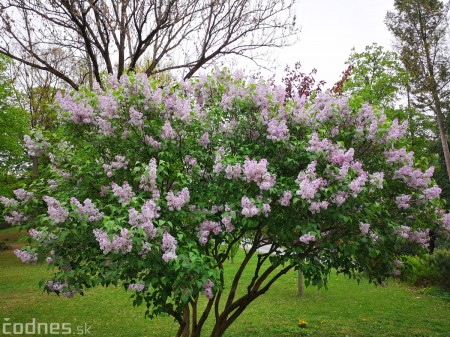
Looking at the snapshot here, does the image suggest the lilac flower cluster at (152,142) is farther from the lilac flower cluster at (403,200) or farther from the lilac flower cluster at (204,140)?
the lilac flower cluster at (403,200)

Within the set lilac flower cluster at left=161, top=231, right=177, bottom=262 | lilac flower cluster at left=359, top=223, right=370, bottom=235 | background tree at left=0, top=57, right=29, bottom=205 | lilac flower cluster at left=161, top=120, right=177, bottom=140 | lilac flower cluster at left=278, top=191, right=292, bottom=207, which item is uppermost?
background tree at left=0, top=57, right=29, bottom=205

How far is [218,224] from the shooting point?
13.1ft

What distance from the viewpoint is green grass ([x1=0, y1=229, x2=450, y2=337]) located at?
7.71m

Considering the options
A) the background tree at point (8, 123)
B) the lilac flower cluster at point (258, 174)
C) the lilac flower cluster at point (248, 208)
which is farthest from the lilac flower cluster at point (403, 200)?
the background tree at point (8, 123)

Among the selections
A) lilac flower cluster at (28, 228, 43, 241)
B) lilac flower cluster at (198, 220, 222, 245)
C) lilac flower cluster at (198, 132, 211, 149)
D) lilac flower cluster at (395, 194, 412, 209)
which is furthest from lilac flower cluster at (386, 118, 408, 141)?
lilac flower cluster at (28, 228, 43, 241)

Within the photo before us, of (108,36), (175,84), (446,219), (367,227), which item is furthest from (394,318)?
(108,36)

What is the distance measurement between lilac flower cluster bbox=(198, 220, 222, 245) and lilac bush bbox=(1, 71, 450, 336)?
2 cm

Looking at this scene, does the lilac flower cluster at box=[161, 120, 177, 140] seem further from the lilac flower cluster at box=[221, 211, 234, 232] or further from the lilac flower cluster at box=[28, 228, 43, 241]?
the lilac flower cluster at box=[28, 228, 43, 241]

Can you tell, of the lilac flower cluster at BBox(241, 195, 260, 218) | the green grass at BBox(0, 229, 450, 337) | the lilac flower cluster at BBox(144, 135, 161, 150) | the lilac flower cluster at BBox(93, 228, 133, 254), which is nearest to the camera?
the lilac flower cluster at BBox(93, 228, 133, 254)

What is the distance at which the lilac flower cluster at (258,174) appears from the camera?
365cm

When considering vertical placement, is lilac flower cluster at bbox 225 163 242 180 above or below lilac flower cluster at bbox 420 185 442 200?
above

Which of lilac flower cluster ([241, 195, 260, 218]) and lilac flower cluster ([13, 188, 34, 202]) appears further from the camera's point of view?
lilac flower cluster ([13, 188, 34, 202])

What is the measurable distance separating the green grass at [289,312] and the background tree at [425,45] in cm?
1165

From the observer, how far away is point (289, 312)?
908 cm
